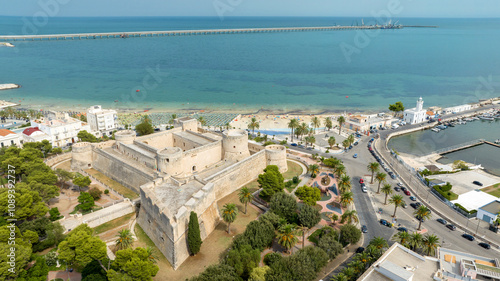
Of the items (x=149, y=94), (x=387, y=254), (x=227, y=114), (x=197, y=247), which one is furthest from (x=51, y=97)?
(x=387, y=254)

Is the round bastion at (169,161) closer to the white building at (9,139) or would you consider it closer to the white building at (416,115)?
the white building at (9,139)

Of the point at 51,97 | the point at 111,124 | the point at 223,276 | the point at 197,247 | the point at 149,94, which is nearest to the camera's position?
the point at 223,276

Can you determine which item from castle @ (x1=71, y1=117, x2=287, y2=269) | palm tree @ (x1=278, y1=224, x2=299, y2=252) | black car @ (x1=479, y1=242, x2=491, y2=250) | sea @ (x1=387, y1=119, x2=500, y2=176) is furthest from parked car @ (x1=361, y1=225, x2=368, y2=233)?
sea @ (x1=387, y1=119, x2=500, y2=176)

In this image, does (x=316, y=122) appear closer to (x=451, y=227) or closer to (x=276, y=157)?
(x=276, y=157)

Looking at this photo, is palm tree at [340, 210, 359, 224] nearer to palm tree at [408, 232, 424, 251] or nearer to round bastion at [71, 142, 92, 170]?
Result: palm tree at [408, 232, 424, 251]

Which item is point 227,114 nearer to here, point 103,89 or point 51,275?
point 103,89

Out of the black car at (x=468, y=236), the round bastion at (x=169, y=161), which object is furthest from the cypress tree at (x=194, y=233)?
the black car at (x=468, y=236)
